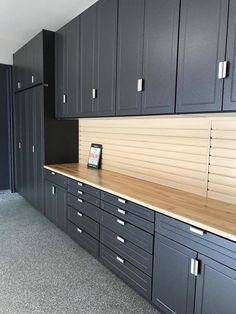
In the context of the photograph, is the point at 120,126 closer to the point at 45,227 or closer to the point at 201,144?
the point at 201,144

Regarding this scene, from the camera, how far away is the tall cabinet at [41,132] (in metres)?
3.64

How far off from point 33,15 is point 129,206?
9.88 feet

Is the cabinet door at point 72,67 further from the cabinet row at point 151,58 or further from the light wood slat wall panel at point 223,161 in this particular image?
the light wood slat wall panel at point 223,161

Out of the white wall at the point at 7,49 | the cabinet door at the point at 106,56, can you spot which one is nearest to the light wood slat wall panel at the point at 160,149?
the cabinet door at the point at 106,56

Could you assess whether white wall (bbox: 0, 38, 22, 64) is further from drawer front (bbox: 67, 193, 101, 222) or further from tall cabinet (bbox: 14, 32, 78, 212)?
drawer front (bbox: 67, 193, 101, 222)

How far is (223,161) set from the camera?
2018 mm

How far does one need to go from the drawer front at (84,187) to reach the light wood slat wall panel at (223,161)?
1064 millimetres

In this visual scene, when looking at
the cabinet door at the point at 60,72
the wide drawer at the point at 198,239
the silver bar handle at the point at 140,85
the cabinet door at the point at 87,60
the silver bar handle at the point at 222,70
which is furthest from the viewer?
the cabinet door at the point at 60,72

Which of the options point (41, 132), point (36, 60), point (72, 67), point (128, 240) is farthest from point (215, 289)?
point (36, 60)

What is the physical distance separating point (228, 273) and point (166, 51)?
A: 1633mm

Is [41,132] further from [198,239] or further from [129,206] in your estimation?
[198,239]

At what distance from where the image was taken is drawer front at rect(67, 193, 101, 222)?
254 centimetres

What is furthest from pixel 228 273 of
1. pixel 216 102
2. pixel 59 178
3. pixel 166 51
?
pixel 59 178

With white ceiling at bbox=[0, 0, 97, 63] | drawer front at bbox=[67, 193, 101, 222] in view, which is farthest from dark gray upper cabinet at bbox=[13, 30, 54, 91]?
drawer front at bbox=[67, 193, 101, 222]
